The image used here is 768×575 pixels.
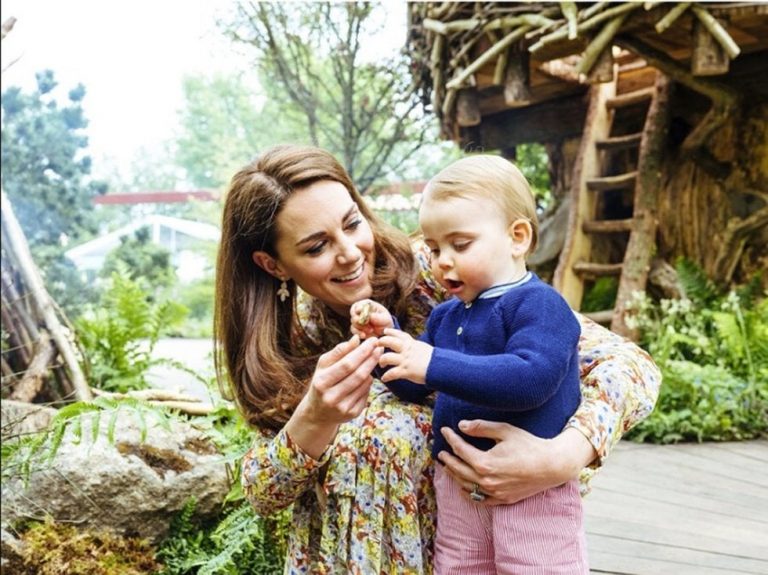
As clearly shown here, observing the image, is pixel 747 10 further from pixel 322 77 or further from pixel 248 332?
pixel 322 77

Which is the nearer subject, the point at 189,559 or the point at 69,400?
the point at 189,559

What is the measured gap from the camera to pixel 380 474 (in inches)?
56.4

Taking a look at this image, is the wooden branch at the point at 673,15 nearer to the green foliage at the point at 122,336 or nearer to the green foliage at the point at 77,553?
the green foliage at the point at 122,336

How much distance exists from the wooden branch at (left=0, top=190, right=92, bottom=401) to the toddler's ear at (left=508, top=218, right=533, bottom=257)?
2.44m

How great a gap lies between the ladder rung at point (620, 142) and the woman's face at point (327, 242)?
4.01 meters

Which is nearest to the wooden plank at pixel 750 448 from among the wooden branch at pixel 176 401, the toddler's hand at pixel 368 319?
the toddler's hand at pixel 368 319

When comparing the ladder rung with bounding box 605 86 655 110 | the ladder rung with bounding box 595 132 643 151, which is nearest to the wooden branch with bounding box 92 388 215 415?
the ladder rung with bounding box 595 132 643 151

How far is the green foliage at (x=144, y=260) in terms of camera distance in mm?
5941

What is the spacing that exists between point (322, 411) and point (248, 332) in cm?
39

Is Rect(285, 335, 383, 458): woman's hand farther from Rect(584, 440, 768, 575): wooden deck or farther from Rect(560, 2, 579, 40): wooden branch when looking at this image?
Rect(560, 2, 579, 40): wooden branch

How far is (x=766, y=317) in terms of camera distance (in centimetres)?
412

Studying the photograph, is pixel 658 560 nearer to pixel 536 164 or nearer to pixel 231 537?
pixel 231 537

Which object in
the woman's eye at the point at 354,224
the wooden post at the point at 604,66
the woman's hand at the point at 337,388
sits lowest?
the woman's hand at the point at 337,388

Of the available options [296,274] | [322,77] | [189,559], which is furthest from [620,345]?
[322,77]
